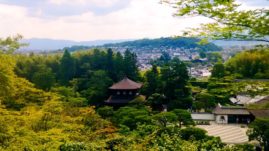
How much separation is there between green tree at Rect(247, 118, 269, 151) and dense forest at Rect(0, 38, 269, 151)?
16cm

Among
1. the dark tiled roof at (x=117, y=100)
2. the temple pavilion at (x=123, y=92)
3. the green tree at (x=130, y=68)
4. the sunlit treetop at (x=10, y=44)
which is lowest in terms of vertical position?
the dark tiled roof at (x=117, y=100)

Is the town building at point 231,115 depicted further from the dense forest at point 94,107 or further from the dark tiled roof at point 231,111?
the dense forest at point 94,107

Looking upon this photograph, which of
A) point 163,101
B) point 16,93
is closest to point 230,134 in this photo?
point 163,101

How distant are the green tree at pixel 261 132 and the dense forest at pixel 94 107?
16 cm

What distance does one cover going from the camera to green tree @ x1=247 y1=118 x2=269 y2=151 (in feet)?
57.2

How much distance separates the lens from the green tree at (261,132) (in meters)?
17.4

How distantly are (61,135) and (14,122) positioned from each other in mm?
1444

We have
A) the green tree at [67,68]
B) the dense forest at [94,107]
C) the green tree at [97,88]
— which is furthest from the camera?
the green tree at [67,68]

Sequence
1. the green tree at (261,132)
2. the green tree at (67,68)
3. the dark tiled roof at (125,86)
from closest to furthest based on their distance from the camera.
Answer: the green tree at (261,132) < the dark tiled roof at (125,86) < the green tree at (67,68)

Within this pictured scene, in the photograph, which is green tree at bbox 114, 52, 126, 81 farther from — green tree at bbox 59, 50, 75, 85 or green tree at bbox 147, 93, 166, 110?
green tree at bbox 147, 93, 166, 110

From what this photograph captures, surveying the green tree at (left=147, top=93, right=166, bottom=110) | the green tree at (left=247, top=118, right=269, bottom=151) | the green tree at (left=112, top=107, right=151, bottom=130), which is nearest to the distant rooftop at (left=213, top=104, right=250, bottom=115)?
the green tree at (left=147, top=93, right=166, bottom=110)

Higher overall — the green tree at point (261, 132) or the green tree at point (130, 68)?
the green tree at point (130, 68)

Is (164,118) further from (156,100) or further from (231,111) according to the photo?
(231,111)

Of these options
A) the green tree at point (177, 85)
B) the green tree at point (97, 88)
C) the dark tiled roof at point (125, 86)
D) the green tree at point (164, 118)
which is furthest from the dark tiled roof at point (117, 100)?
the green tree at point (164, 118)
